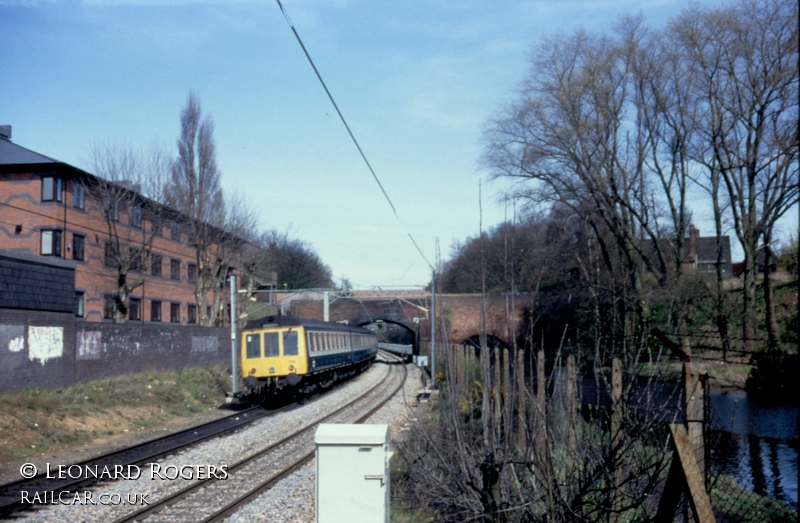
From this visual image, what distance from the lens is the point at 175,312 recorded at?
128 ft

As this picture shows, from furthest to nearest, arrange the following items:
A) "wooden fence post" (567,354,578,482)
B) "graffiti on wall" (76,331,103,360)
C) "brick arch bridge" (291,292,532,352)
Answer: "brick arch bridge" (291,292,532,352) < "graffiti on wall" (76,331,103,360) < "wooden fence post" (567,354,578,482)

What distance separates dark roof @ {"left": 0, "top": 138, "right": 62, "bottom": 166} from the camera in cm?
2956

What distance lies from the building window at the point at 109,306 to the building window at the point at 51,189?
16.0 ft

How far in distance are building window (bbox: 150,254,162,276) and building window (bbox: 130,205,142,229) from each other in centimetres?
299

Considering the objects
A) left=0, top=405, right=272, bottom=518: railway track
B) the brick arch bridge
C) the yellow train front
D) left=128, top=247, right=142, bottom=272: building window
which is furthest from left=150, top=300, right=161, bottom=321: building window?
left=0, top=405, right=272, bottom=518: railway track

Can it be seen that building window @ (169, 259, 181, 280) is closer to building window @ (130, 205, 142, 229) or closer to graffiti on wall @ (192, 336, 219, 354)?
building window @ (130, 205, 142, 229)

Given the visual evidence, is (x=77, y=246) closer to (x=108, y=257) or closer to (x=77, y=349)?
(x=108, y=257)

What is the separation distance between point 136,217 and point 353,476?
28983mm

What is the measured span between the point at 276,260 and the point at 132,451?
57.2 metres

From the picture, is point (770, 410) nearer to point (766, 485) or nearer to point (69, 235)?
point (766, 485)

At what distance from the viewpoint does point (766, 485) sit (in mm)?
11617

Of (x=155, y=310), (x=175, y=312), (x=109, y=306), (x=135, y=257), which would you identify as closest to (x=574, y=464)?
(x=135, y=257)

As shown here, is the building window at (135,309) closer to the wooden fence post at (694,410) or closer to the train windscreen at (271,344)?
the train windscreen at (271,344)

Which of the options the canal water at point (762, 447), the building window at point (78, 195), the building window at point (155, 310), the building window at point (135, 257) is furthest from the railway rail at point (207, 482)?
the building window at point (155, 310)
